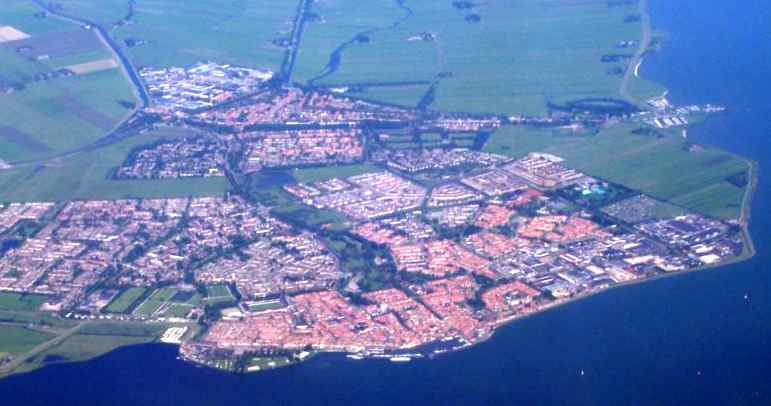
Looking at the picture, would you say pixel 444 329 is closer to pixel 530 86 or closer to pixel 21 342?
pixel 21 342

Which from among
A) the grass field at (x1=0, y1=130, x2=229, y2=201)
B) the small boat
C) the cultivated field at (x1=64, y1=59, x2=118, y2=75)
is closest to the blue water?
the small boat

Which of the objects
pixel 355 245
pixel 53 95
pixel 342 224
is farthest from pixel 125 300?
pixel 53 95

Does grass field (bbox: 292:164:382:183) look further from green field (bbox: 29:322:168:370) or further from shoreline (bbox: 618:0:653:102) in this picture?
shoreline (bbox: 618:0:653:102)

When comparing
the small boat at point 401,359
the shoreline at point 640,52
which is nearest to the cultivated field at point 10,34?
the shoreline at point 640,52

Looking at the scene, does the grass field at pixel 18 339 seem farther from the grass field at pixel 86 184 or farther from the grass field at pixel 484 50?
the grass field at pixel 484 50

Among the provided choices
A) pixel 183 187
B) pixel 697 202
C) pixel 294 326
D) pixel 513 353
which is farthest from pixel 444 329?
pixel 183 187

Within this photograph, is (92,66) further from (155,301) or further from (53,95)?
(155,301)
